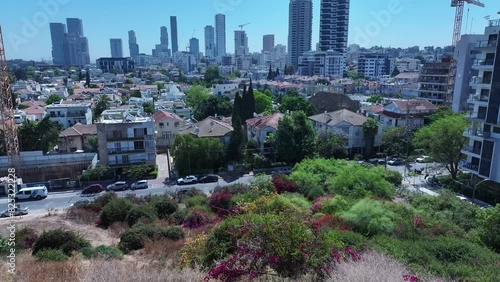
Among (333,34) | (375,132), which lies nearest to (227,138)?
(375,132)

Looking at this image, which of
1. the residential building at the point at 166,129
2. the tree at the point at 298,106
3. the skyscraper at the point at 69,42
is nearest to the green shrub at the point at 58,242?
the residential building at the point at 166,129

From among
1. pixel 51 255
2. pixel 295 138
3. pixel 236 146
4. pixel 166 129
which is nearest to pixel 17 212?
pixel 51 255

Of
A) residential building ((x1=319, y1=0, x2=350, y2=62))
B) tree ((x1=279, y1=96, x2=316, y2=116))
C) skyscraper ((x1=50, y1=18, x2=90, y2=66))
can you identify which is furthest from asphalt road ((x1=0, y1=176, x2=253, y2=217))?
skyscraper ((x1=50, y1=18, x2=90, y2=66))

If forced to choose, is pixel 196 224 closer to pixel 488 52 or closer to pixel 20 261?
pixel 20 261

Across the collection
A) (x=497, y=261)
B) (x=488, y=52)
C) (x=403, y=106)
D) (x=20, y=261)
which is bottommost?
(x=20, y=261)

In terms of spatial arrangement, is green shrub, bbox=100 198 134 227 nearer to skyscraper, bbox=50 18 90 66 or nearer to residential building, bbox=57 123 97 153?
residential building, bbox=57 123 97 153

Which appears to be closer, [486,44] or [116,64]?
[486,44]

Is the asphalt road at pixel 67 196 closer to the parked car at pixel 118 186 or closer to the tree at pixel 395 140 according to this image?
the parked car at pixel 118 186

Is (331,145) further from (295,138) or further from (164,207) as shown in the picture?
(164,207)
